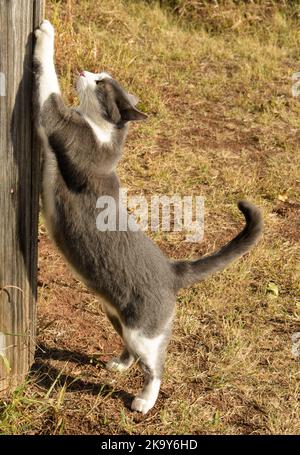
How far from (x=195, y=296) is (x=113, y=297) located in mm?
Result: 947

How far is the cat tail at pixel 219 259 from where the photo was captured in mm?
2898

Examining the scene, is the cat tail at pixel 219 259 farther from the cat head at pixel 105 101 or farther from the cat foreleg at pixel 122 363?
the cat head at pixel 105 101

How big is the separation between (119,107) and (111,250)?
693 mm

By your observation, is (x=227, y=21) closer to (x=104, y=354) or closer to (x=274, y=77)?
(x=274, y=77)

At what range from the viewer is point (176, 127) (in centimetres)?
532

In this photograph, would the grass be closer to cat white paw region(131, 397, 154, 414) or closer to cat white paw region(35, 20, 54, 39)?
cat white paw region(131, 397, 154, 414)

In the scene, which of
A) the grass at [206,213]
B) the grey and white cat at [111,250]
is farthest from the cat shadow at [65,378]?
the grey and white cat at [111,250]

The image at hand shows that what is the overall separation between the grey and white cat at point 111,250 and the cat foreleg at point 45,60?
6.2 inches

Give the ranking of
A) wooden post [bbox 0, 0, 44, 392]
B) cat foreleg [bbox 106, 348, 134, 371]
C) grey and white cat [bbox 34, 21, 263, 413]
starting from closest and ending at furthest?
wooden post [bbox 0, 0, 44, 392], grey and white cat [bbox 34, 21, 263, 413], cat foreleg [bbox 106, 348, 134, 371]

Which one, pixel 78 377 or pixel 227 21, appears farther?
pixel 227 21

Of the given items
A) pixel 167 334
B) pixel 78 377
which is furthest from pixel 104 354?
pixel 167 334

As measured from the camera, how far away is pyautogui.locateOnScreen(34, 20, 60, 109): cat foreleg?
236 centimetres

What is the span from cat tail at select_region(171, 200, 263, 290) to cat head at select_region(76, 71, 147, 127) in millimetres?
682

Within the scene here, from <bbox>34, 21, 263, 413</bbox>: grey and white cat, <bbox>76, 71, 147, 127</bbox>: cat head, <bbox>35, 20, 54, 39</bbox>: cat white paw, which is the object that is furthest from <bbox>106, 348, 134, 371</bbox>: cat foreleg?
<bbox>35, 20, 54, 39</bbox>: cat white paw
